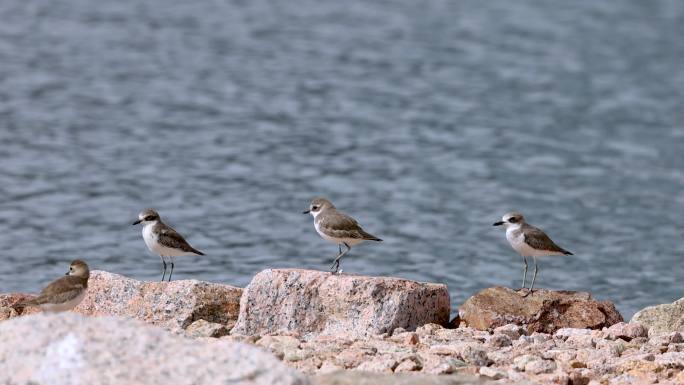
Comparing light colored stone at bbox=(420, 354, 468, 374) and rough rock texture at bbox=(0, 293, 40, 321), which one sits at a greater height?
light colored stone at bbox=(420, 354, 468, 374)

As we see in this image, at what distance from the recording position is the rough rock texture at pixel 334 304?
12.8 m

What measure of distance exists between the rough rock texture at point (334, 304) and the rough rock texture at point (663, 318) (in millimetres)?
2346

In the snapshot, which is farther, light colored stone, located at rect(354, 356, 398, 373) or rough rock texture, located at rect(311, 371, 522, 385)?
light colored stone, located at rect(354, 356, 398, 373)

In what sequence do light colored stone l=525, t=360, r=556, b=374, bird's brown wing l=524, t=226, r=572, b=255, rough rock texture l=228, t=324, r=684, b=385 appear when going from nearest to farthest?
rough rock texture l=228, t=324, r=684, b=385 → light colored stone l=525, t=360, r=556, b=374 → bird's brown wing l=524, t=226, r=572, b=255

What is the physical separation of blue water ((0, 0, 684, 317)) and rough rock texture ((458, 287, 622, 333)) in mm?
5048

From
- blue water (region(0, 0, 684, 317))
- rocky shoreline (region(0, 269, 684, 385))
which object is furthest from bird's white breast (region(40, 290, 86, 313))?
blue water (region(0, 0, 684, 317))

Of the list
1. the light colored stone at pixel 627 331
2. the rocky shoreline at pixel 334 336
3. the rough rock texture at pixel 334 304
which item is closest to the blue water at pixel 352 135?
the rocky shoreline at pixel 334 336

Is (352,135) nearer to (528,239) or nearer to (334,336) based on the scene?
(528,239)

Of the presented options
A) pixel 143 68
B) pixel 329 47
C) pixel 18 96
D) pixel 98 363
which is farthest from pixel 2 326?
pixel 329 47

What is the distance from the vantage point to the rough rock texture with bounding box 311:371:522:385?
8.97 m

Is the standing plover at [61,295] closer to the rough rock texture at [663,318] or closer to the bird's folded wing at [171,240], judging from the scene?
the bird's folded wing at [171,240]

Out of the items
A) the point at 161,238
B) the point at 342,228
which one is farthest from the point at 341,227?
the point at 161,238

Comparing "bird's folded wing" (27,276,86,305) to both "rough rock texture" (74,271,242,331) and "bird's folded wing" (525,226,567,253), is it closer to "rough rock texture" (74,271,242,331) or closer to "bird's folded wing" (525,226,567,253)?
"rough rock texture" (74,271,242,331)

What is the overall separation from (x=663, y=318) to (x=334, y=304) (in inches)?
144
